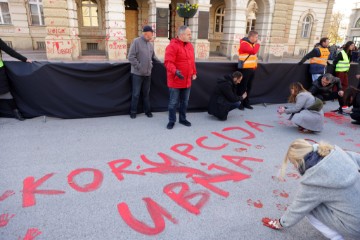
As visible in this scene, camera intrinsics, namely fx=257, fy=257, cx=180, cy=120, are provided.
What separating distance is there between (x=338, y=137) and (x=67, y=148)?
188 inches

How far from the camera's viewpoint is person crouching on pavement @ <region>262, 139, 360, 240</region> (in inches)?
72.2

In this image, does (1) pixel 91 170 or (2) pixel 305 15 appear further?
(2) pixel 305 15

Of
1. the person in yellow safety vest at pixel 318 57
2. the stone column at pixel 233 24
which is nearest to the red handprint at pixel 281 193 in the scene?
the person in yellow safety vest at pixel 318 57

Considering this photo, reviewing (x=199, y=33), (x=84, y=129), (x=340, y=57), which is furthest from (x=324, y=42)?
(x=199, y=33)

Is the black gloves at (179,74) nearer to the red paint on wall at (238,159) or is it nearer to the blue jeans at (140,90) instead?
the blue jeans at (140,90)

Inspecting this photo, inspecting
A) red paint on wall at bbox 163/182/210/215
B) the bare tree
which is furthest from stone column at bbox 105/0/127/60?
the bare tree

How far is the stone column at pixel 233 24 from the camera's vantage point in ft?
53.0

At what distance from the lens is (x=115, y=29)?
560 inches

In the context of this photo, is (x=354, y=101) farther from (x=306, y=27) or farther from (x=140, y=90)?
(x=306, y=27)

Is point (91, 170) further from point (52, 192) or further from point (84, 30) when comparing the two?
point (84, 30)

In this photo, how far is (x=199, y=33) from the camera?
1595cm

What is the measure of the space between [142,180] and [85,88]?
2865 mm

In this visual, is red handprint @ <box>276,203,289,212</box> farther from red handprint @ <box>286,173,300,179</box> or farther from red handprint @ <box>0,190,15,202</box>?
red handprint @ <box>0,190,15,202</box>

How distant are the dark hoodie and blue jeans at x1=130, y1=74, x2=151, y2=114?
140 cm
